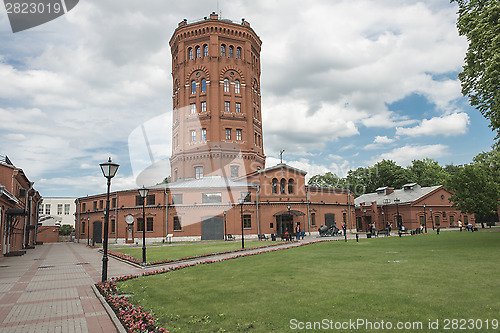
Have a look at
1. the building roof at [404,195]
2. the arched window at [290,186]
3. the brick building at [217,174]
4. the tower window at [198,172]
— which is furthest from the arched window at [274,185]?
the building roof at [404,195]

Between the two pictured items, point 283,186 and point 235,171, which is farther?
point 235,171

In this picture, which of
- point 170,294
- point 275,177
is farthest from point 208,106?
point 170,294

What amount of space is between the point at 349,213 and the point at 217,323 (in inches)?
1801

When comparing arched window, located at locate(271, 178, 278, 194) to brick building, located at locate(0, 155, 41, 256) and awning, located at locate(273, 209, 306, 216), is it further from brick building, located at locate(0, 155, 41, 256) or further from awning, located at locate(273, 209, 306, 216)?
brick building, located at locate(0, 155, 41, 256)

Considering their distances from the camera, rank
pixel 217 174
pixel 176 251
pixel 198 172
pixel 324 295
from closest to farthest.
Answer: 1. pixel 324 295
2. pixel 176 251
3. pixel 217 174
4. pixel 198 172

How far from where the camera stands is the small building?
53719 millimetres

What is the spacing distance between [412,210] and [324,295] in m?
50.7

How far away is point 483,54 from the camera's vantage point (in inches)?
663

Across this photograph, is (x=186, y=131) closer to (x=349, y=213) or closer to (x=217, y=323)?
(x=349, y=213)

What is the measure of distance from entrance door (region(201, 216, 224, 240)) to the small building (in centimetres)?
2602

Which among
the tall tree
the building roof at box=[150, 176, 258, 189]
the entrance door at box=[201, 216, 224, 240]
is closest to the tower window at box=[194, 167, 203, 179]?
the building roof at box=[150, 176, 258, 189]

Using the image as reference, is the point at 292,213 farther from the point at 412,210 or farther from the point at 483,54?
the point at 483,54

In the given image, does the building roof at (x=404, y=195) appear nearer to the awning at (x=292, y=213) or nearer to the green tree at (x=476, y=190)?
the green tree at (x=476, y=190)

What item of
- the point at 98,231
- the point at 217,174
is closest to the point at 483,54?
the point at 217,174
